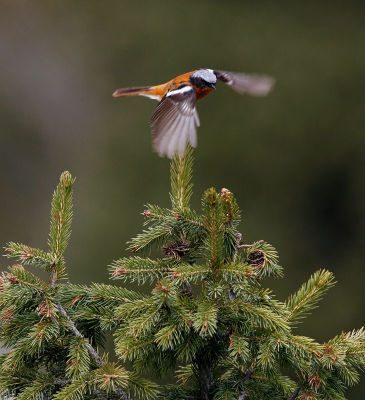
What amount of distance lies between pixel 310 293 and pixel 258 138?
3083 millimetres

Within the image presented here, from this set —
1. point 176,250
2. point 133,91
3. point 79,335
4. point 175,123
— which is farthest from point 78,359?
point 133,91

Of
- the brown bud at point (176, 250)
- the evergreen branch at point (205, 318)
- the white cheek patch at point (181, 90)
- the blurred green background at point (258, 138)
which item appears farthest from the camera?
the blurred green background at point (258, 138)

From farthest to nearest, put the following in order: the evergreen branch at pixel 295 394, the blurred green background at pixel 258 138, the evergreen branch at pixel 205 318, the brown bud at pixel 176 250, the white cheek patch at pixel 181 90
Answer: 1. the blurred green background at pixel 258 138
2. the white cheek patch at pixel 181 90
3. the brown bud at pixel 176 250
4. the evergreen branch at pixel 295 394
5. the evergreen branch at pixel 205 318

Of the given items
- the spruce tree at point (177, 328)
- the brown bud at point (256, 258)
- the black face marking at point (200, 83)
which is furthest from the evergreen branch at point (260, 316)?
the black face marking at point (200, 83)

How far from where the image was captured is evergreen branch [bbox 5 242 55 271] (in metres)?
1.02

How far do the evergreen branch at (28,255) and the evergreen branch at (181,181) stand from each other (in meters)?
0.32

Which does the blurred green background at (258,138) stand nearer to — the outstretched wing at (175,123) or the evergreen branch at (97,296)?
the outstretched wing at (175,123)

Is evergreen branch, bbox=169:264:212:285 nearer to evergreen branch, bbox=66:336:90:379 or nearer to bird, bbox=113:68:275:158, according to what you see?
evergreen branch, bbox=66:336:90:379

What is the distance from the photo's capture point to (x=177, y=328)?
3.11 ft

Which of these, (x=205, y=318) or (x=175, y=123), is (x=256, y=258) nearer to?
(x=205, y=318)

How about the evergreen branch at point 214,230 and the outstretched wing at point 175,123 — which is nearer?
the evergreen branch at point 214,230

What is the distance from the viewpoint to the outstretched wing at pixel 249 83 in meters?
1.87

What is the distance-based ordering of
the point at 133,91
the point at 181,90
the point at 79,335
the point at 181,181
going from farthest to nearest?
the point at 133,91 → the point at 181,90 → the point at 181,181 → the point at 79,335

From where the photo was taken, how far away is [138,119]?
171 inches
